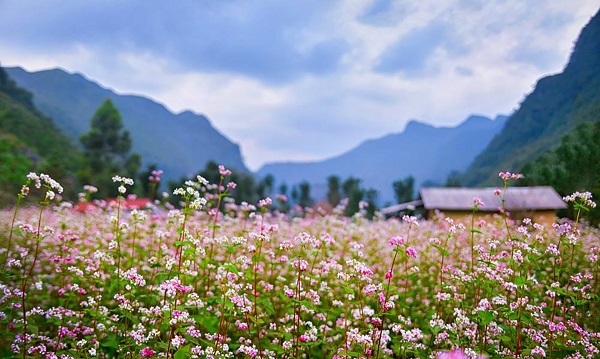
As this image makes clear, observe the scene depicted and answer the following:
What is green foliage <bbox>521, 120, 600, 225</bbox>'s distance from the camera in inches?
257

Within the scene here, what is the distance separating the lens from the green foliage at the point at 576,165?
21.4 ft

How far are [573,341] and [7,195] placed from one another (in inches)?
343

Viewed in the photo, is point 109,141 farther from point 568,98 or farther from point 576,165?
point 576,165

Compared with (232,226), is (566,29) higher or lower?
higher

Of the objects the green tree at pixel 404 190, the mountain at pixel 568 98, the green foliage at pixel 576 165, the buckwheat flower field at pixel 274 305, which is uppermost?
the green tree at pixel 404 190

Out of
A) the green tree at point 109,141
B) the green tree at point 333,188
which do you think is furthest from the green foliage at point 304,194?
the green tree at point 109,141

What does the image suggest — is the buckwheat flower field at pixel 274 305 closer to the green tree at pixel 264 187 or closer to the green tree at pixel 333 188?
the green tree at pixel 264 187

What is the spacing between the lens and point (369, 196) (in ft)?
254

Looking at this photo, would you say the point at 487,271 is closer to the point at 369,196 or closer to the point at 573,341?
the point at 573,341

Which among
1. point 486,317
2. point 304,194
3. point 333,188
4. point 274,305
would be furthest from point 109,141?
point 486,317

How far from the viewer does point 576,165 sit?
273 inches

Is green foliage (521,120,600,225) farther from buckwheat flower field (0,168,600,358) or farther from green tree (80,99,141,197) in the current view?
green tree (80,99,141,197)

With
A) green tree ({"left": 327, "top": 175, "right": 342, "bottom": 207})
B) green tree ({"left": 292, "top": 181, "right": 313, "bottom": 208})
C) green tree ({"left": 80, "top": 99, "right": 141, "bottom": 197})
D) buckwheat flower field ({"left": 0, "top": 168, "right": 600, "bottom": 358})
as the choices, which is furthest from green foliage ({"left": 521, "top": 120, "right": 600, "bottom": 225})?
green tree ({"left": 292, "top": 181, "right": 313, "bottom": 208})

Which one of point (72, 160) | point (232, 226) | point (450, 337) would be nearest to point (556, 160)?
point (450, 337)
